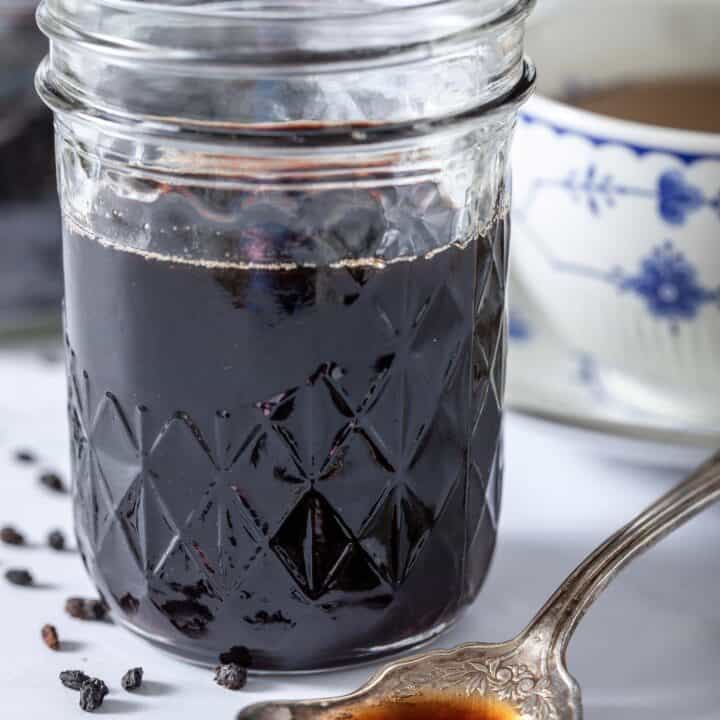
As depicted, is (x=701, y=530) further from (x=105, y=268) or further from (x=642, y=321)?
(x=105, y=268)

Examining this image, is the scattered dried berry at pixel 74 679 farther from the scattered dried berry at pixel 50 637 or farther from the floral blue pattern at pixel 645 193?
the floral blue pattern at pixel 645 193

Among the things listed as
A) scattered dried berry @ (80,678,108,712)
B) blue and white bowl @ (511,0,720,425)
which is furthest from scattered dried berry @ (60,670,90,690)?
blue and white bowl @ (511,0,720,425)

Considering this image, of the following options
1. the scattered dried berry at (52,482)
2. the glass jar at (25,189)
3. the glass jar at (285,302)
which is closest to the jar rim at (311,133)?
the glass jar at (285,302)

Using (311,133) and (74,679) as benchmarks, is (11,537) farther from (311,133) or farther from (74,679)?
(311,133)

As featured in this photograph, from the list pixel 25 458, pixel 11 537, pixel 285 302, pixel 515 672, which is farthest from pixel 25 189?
pixel 515 672

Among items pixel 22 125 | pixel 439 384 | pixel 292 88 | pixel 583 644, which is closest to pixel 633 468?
pixel 583 644

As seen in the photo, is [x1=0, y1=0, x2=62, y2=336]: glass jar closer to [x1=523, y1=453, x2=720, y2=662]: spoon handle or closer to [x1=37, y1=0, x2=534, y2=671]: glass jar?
[x1=37, y1=0, x2=534, y2=671]: glass jar
